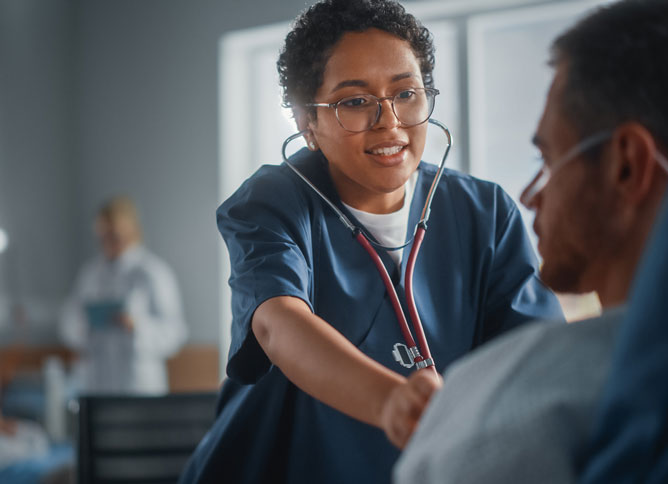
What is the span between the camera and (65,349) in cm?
466

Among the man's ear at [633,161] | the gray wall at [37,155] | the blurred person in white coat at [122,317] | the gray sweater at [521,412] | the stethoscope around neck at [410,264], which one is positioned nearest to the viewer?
the gray sweater at [521,412]

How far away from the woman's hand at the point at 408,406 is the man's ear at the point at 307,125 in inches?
20.9

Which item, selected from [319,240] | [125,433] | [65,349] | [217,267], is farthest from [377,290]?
[65,349]

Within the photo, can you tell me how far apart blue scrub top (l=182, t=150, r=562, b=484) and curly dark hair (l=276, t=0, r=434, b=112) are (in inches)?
5.1

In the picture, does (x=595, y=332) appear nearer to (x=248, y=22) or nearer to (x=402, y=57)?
(x=402, y=57)

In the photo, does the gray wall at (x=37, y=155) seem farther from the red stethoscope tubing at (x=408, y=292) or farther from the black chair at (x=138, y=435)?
the red stethoscope tubing at (x=408, y=292)

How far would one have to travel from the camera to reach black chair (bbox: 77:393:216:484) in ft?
5.08

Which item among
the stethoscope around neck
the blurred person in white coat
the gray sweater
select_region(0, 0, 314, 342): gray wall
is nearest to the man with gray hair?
the gray sweater

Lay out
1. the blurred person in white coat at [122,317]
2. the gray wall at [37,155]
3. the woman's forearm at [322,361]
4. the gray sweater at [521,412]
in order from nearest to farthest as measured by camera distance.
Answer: the gray sweater at [521,412] → the woman's forearm at [322,361] → the blurred person in white coat at [122,317] → the gray wall at [37,155]

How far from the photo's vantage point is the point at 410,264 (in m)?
0.93

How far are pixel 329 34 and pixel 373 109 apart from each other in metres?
0.13

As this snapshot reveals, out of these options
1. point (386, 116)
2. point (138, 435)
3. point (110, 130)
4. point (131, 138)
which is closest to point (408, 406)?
point (386, 116)

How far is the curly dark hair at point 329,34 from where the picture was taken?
97 centimetres

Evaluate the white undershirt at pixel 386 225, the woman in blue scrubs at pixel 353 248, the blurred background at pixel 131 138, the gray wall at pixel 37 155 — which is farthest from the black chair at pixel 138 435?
the gray wall at pixel 37 155
